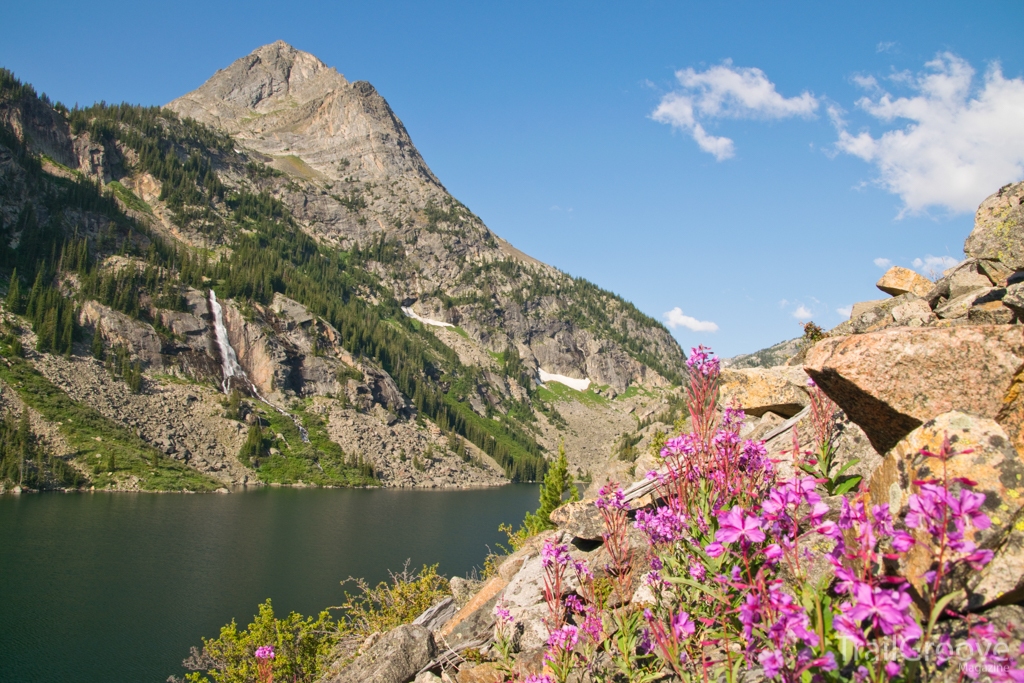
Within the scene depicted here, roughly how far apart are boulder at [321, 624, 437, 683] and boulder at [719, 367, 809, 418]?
24.8 ft

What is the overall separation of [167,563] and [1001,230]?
171ft

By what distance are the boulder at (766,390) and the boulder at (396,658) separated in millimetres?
7553

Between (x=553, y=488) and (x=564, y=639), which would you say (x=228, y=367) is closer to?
(x=553, y=488)

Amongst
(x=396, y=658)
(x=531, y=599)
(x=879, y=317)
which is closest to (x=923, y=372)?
(x=531, y=599)

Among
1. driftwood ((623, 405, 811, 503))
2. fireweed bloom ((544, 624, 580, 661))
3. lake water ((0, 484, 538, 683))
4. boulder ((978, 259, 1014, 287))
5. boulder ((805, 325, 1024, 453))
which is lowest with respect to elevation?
lake water ((0, 484, 538, 683))

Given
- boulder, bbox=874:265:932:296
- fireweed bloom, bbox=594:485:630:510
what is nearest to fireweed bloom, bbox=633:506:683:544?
fireweed bloom, bbox=594:485:630:510

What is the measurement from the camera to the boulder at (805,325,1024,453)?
4.55m

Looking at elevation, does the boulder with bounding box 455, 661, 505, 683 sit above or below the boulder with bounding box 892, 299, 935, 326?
below

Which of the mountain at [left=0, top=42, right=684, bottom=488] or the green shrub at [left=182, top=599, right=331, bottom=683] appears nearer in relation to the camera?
the green shrub at [left=182, top=599, right=331, bottom=683]

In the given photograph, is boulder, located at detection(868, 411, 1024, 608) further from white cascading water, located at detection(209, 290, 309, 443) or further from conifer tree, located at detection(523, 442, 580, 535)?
white cascading water, located at detection(209, 290, 309, 443)

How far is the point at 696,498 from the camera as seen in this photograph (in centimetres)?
432

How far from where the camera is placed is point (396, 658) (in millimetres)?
9133

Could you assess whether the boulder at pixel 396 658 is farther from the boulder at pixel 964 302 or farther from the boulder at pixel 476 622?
the boulder at pixel 964 302

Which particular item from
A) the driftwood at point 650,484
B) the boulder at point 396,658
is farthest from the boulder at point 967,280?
the boulder at point 396,658
